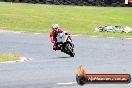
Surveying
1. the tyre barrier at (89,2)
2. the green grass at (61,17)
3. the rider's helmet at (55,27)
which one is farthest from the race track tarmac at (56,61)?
the tyre barrier at (89,2)

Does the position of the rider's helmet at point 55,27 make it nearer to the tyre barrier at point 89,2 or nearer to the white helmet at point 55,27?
the white helmet at point 55,27

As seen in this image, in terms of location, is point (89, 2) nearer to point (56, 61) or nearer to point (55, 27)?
point (55, 27)

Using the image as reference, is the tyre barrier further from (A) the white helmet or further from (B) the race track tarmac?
(A) the white helmet

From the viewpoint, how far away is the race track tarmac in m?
11.4

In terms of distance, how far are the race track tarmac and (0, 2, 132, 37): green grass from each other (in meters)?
5.24

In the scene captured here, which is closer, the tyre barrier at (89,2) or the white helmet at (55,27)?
the white helmet at (55,27)

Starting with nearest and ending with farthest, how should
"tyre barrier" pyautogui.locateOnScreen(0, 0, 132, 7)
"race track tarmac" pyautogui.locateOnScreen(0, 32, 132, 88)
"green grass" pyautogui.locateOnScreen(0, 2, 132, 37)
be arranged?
"race track tarmac" pyautogui.locateOnScreen(0, 32, 132, 88), "green grass" pyautogui.locateOnScreen(0, 2, 132, 37), "tyre barrier" pyautogui.locateOnScreen(0, 0, 132, 7)

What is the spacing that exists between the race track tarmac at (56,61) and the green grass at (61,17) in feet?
17.2

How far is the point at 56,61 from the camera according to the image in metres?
17.6

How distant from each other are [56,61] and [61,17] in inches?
1031

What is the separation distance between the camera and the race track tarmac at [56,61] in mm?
11359

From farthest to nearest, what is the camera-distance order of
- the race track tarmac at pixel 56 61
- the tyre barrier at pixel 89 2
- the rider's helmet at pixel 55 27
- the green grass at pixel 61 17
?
1. the tyre barrier at pixel 89 2
2. the green grass at pixel 61 17
3. the rider's helmet at pixel 55 27
4. the race track tarmac at pixel 56 61

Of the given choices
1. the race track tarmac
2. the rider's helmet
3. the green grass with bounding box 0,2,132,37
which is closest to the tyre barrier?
the green grass with bounding box 0,2,132,37

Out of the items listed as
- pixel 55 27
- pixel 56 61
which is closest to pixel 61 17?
pixel 55 27
